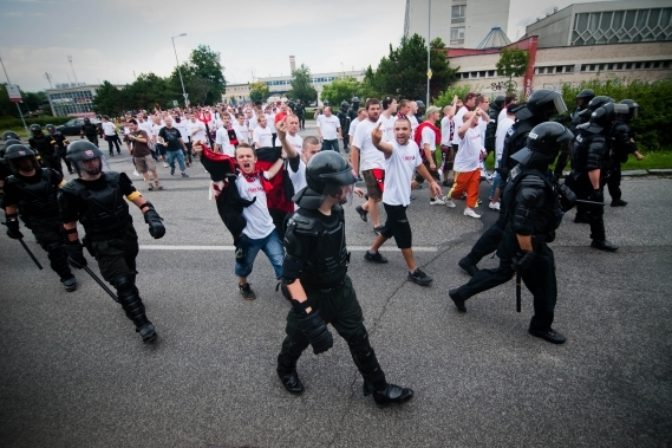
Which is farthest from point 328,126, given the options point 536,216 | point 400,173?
point 536,216

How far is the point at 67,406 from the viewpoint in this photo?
2.81 meters

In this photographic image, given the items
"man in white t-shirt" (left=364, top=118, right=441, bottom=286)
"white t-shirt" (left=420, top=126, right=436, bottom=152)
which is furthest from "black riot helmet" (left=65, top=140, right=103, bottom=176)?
"white t-shirt" (left=420, top=126, right=436, bottom=152)

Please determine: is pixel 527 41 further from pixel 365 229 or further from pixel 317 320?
pixel 317 320

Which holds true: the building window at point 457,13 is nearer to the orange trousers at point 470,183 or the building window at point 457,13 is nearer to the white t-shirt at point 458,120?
the white t-shirt at point 458,120

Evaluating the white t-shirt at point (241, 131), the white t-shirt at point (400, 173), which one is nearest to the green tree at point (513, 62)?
the white t-shirt at point (241, 131)

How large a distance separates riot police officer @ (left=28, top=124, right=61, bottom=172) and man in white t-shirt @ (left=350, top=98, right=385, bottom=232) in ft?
31.3

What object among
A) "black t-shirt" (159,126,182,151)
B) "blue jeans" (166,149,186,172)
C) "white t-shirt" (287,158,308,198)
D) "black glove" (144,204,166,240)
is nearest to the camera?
"black glove" (144,204,166,240)

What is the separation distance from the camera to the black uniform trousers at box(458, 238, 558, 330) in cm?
290

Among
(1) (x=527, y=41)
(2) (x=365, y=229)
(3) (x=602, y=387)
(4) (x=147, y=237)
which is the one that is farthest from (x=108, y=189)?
(1) (x=527, y=41)

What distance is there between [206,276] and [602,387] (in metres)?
4.67

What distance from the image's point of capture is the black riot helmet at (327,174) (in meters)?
2.08

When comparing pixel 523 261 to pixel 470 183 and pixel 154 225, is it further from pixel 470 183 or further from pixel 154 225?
pixel 470 183

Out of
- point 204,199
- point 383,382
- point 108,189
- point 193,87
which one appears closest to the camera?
point 383,382

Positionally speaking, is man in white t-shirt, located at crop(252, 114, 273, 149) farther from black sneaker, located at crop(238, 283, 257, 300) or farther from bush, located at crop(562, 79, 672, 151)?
bush, located at crop(562, 79, 672, 151)
